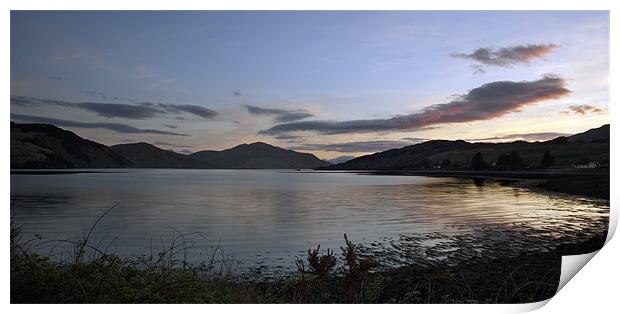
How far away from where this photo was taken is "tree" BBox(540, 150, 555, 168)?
6.03 m

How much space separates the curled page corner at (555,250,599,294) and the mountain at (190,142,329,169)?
326cm

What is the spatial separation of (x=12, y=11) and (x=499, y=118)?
613cm

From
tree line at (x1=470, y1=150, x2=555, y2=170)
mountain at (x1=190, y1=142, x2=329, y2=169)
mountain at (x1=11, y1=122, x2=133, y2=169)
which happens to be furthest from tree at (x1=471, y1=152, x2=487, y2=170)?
mountain at (x1=11, y1=122, x2=133, y2=169)

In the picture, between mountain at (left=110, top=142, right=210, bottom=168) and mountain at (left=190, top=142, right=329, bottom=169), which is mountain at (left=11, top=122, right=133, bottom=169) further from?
mountain at (left=190, top=142, right=329, bottom=169)

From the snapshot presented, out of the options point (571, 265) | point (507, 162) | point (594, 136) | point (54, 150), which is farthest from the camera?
point (507, 162)

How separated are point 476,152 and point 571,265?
1870 millimetres

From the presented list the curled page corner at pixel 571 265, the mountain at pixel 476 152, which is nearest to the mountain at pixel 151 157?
the mountain at pixel 476 152

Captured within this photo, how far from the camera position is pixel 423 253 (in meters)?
5.77

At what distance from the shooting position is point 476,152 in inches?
247

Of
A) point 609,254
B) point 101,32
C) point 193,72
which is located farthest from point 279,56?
point 609,254

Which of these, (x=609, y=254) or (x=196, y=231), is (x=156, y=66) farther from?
(x=609, y=254)

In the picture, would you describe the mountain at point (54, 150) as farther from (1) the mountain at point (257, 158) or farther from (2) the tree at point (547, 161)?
(2) the tree at point (547, 161)

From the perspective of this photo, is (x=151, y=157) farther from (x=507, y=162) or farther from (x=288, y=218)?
(x=507, y=162)
